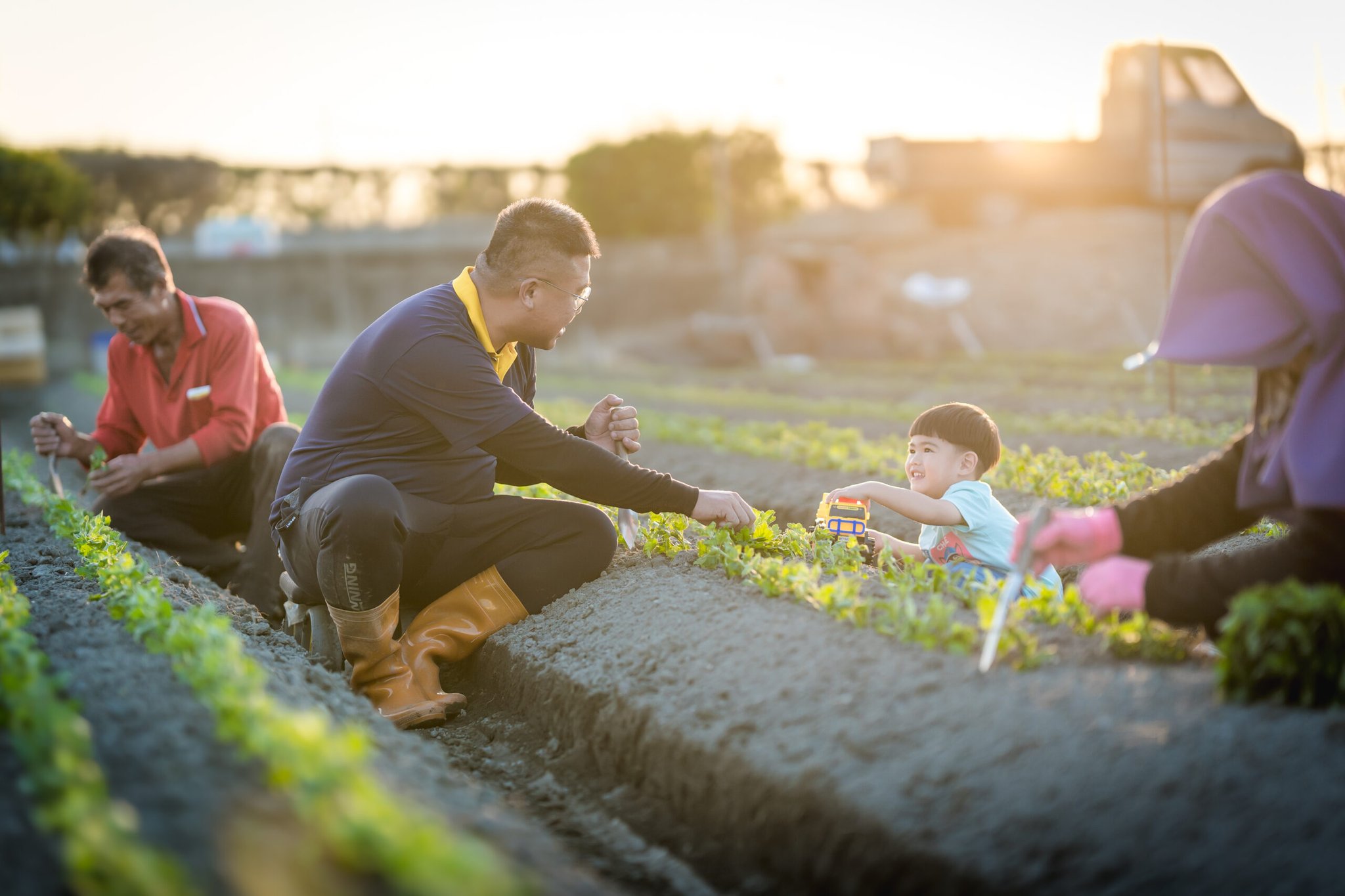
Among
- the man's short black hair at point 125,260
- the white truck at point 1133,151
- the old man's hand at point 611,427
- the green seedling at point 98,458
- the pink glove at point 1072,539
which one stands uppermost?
the white truck at point 1133,151

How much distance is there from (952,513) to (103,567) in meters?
3.20

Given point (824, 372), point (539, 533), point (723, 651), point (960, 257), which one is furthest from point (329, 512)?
point (960, 257)

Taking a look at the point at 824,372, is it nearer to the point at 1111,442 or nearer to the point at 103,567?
the point at 1111,442

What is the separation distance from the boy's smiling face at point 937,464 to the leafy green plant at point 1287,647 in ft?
5.57

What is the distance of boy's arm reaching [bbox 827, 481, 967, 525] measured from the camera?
13.4 ft

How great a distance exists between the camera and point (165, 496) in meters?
5.70

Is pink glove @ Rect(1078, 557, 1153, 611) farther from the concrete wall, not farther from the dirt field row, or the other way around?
the concrete wall

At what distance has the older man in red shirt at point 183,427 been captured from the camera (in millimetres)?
5375

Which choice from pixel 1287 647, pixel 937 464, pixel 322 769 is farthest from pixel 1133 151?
pixel 322 769

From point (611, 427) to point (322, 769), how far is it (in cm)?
261

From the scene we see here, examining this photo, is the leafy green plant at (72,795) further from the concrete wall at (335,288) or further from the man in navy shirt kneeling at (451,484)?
the concrete wall at (335,288)

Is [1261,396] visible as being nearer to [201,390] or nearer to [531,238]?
[531,238]

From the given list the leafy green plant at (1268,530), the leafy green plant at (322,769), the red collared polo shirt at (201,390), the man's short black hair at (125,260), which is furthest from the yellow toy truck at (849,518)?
the man's short black hair at (125,260)

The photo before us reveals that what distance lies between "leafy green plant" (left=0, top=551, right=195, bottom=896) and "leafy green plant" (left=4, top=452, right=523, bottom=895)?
28 centimetres
